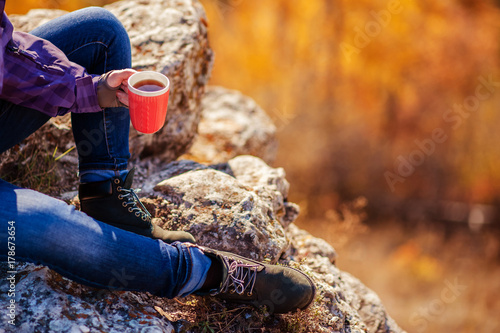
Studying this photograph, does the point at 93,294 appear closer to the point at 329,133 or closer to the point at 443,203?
the point at 329,133

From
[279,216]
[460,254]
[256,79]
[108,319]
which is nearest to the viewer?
[108,319]

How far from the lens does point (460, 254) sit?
6.80m

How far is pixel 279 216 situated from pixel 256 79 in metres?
5.45

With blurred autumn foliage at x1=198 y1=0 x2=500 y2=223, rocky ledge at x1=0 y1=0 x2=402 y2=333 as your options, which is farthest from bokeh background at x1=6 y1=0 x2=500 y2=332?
rocky ledge at x1=0 y1=0 x2=402 y2=333

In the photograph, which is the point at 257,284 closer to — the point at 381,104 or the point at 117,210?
the point at 117,210

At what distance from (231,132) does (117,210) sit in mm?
2002

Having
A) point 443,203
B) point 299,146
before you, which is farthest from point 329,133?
point 443,203

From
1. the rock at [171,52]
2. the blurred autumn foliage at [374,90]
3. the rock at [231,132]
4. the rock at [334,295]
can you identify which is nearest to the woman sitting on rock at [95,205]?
the rock at [334,295]

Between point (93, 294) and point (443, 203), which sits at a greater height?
point (443, 203)

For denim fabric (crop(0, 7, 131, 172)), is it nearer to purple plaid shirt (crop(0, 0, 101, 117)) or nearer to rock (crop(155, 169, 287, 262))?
purple plaid shirt (crop(0, 0, 101, 117))

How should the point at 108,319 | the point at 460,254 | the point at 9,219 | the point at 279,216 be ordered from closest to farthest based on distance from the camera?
the point at 9,219
the point at 108,319
the point at 279,216
the point at 460,254

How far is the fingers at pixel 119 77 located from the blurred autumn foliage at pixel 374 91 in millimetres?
5908

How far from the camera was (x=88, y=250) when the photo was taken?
118 centimetres

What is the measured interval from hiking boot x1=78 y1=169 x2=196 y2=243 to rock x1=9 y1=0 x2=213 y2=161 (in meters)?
0.78
